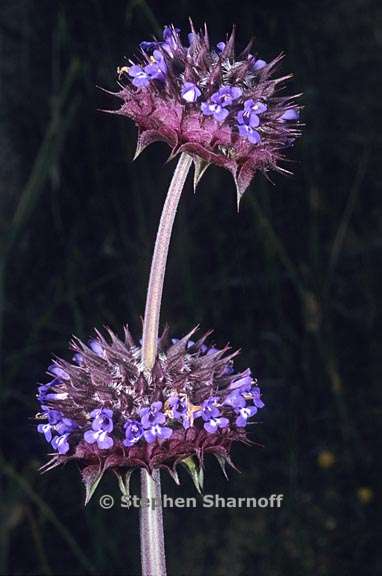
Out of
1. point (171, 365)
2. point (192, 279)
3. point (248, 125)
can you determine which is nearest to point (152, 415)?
point (171, 365)

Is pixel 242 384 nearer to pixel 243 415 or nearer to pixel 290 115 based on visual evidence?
pixel 243 415

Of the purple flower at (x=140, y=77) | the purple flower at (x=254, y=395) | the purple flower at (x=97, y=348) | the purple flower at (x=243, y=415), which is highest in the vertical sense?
the purple flower at (x=140, y=77)

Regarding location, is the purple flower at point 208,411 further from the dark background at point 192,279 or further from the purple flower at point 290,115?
the dark background at point 192,279

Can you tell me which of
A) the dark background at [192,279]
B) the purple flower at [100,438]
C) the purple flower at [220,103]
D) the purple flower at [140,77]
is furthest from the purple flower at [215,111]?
the dark background at [192,279]

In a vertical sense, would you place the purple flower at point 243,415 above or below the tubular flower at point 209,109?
below

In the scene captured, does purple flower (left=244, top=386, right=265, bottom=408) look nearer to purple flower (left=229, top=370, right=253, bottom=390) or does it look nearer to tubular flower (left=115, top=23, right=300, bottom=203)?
purple flower (left=229, top=370, right=253, bottom=390)

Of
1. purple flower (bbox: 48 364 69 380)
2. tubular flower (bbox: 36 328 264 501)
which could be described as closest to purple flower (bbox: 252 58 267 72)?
tubular flower (bbox: 36 328 264 501)

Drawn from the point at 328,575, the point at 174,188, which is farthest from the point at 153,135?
the point at 328,575
